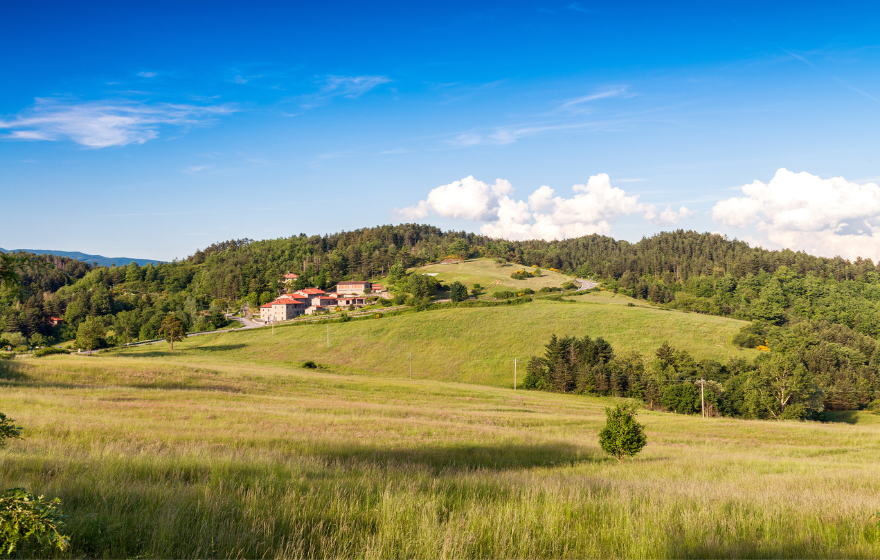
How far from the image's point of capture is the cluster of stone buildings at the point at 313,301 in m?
147

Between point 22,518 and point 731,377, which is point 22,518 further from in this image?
point 731,377

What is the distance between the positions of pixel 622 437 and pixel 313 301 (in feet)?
478

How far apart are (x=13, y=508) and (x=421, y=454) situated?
45.6 ft

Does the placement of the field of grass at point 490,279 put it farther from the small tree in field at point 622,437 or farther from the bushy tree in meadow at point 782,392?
the small tree in field at point 622,437

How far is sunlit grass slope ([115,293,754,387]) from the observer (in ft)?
282

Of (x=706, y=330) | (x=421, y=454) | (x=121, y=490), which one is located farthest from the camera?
(x=706, y=330)

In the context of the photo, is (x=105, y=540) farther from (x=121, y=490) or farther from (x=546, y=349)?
(x=546, y=349)

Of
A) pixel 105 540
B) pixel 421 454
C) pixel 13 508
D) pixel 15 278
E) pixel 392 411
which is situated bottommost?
pixel 392 411

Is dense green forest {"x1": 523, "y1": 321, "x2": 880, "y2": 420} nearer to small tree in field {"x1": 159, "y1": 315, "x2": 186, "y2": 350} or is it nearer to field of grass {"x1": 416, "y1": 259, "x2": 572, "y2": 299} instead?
field of grass {"x1": 416, "y1": 259, "x2": 572, "y2": 299}

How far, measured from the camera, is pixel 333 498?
22.5ft

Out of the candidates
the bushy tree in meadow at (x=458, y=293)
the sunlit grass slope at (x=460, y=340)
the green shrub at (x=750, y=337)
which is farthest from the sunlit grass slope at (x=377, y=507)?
the bushy tree in meadow at (x=458, y=293)

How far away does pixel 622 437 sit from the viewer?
63.9 feet

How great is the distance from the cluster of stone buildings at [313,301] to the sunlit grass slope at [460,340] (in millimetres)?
33624

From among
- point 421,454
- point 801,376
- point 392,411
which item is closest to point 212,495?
point 421,454
